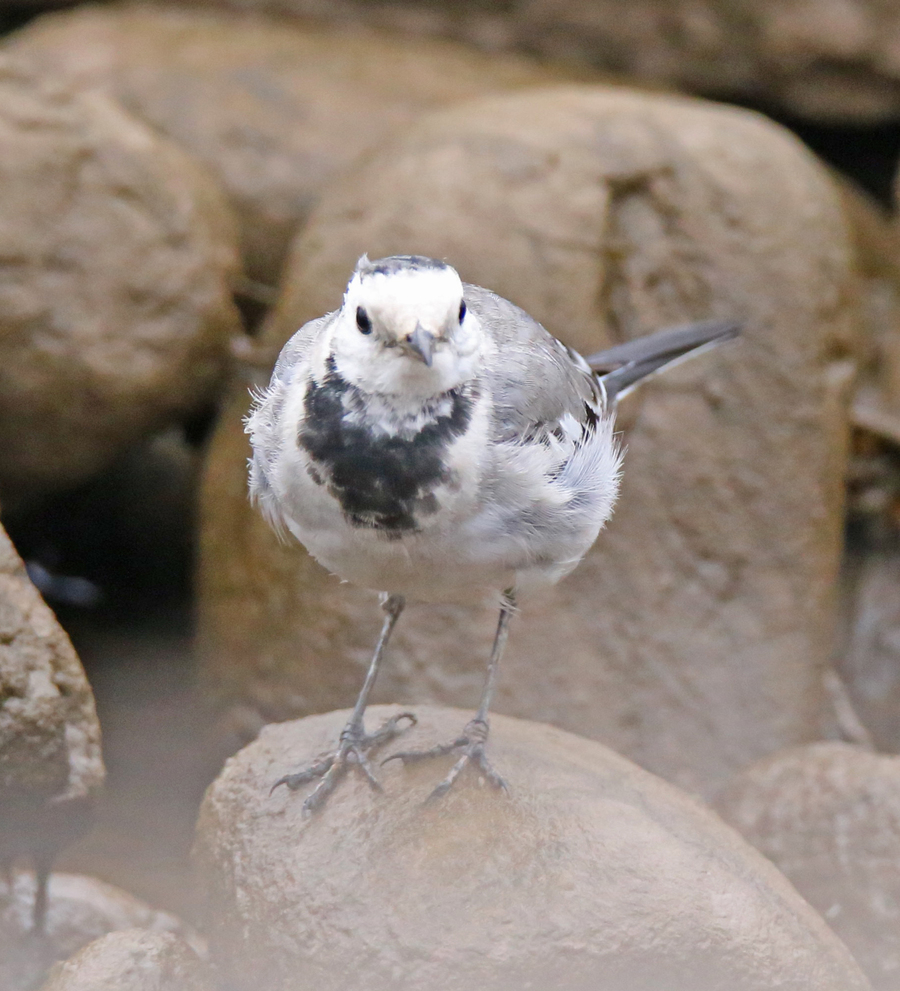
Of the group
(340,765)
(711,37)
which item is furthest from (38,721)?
(711,37)

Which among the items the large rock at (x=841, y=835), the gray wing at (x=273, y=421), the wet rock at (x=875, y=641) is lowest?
the wet rock at (x=875, y=641)

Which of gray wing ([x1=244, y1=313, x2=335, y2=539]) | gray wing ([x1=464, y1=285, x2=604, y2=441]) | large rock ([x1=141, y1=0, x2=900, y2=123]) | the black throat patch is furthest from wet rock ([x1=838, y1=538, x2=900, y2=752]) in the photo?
the black throat patch

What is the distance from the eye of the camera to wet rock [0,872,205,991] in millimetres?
3812

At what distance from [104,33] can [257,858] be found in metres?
5.13

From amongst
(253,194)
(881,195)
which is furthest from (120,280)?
(881,195)

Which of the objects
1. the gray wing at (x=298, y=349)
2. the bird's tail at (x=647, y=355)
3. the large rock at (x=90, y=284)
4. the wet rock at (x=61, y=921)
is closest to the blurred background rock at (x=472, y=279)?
the large rock at (x=90, y=284)

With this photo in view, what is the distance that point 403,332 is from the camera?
291cm

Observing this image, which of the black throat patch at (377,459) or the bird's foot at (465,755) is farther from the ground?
the black throat patch at (377,459)

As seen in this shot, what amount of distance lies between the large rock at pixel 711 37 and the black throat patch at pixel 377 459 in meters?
4.90

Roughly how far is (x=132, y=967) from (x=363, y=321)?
175cm

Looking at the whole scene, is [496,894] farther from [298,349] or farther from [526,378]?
[298,349]

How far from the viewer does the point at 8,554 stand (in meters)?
3.41

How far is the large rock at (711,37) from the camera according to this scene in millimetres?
6969

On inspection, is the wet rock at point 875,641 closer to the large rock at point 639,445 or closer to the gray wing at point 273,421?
the large rock at point 639,445
